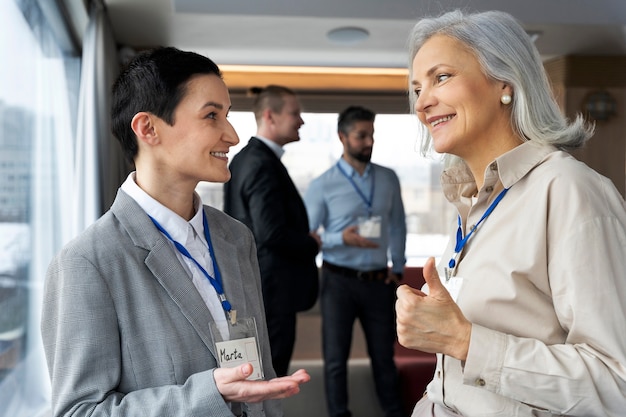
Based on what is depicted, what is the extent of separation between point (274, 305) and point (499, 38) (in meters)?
2.46

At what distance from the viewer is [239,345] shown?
149 centimetres

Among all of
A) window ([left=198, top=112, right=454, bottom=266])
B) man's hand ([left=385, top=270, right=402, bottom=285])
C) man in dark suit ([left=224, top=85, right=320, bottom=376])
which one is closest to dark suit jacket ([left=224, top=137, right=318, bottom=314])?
man in dark suit ([left=224, top=85, right=320, bottom=376])

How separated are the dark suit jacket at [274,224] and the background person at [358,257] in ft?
2.00

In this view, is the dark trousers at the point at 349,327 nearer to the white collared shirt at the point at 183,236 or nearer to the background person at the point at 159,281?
the background person at the point at 159,281

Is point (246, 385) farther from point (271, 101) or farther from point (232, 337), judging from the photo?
point (271, 101)

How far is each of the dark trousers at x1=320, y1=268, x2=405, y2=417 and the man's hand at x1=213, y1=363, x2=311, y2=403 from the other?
9.97ft

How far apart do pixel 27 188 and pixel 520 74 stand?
2352 millimetres

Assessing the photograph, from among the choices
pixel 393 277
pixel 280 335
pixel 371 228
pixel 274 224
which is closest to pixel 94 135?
pixel 274 224

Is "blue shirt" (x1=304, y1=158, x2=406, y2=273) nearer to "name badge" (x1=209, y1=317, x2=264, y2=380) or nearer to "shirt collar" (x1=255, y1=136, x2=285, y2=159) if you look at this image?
"shirt collar" (x1=255, y1=136, x2=285, y2=159)

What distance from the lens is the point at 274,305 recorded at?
3.69m

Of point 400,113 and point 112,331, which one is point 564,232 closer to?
point 112,331

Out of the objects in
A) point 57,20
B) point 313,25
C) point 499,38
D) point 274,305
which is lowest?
point 274,305

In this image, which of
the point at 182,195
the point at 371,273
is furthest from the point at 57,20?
the point at 182,195

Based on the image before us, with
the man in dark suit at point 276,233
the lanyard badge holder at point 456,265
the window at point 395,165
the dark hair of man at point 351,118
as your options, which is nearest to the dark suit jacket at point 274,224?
the man in dark suit at point 276,233
